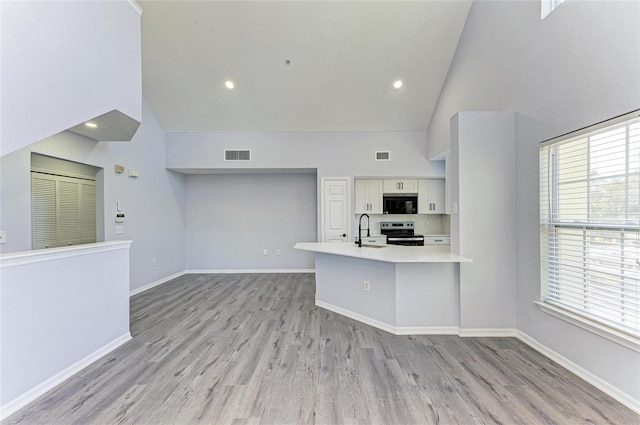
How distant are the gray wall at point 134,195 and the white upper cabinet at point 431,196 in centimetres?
541

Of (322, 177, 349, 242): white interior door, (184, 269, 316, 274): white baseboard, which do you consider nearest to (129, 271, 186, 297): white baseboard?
(184, 269, 316, 274): white baseboard

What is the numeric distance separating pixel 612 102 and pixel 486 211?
1414 millimetres

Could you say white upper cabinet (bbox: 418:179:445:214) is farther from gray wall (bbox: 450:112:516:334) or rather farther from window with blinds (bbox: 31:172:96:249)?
window with blinds (bbox: 31:172:96:249)

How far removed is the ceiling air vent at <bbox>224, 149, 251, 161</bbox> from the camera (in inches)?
238

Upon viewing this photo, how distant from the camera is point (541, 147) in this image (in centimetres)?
285

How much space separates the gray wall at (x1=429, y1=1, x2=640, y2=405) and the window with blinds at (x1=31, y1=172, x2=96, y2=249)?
17.7ft

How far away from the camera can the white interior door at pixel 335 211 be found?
19.9 ft

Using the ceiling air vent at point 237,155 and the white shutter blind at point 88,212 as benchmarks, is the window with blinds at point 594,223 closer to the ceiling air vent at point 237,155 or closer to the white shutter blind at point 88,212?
the ceiling air vent at point 237,155

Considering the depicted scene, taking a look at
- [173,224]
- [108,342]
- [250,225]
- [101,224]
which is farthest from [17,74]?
[250,225]

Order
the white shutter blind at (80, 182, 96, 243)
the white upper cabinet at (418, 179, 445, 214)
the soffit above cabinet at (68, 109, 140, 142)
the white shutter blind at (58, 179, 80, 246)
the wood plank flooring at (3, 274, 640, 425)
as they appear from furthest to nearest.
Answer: the white upper cabinet at (418, 179, 445, 214) → the white shutter blind at (80, 182, 96, 243) → the white shutter blind at (58, 179, 80, 246) → the soffit above cabinet at (68, 109, 140, 142) → the wood plank flooring at (3, 274, 640, 425)

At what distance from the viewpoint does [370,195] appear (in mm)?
6449

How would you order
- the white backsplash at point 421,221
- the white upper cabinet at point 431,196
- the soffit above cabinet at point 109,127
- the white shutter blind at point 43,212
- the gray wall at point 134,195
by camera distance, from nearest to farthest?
the gray wall at point 134,195
the soffit above cabinet at point 109,127
the white shutter blind at point 43,212
the white upper cabinet at point 431,196
the white backsplash at point 421,221

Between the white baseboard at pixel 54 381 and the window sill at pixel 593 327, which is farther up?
the window sill at pixel 593 327

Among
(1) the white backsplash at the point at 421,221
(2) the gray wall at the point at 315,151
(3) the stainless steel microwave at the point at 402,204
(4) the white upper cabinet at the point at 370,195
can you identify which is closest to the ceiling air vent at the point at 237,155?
(2) the gray wall at the point at 315,151
